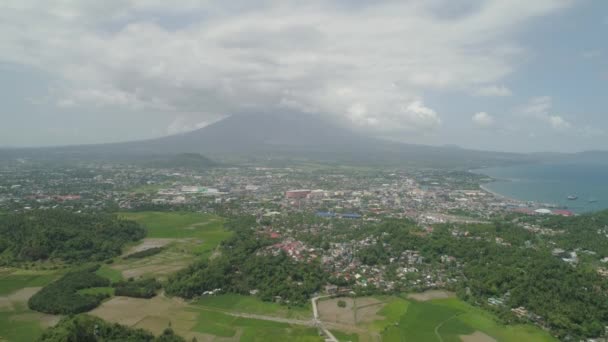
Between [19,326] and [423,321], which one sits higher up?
[19,326]

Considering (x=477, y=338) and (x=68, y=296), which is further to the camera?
→ (x=68, y=296)

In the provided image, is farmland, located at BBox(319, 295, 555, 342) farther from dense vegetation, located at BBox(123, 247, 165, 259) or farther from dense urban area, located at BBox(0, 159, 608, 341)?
dense vegetation, located at BBox(123, 247, 165, 259)

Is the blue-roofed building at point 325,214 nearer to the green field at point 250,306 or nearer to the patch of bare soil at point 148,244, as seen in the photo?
the patch of bare soil at point 148,244

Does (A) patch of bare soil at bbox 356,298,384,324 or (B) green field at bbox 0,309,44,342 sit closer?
(B) green field at bbox 0,309,44,342

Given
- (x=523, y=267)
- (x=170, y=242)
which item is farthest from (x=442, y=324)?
(x=170, y=242)

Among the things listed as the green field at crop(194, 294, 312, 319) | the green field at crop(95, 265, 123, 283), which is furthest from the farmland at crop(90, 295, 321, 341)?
the green field at crop(95, 265, 123, 283)

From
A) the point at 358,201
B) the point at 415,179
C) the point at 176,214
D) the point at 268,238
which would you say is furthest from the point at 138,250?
the point at 415,179

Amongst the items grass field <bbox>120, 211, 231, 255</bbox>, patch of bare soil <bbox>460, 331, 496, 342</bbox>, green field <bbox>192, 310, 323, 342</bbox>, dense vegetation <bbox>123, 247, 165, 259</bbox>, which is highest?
grass field <bbox>120, 211, 231, 255</bbox>

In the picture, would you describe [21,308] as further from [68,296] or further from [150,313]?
[150,313]

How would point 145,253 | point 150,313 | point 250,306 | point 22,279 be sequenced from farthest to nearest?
point 145,253 → point 22,279 → point 250,306 → point 150,313
